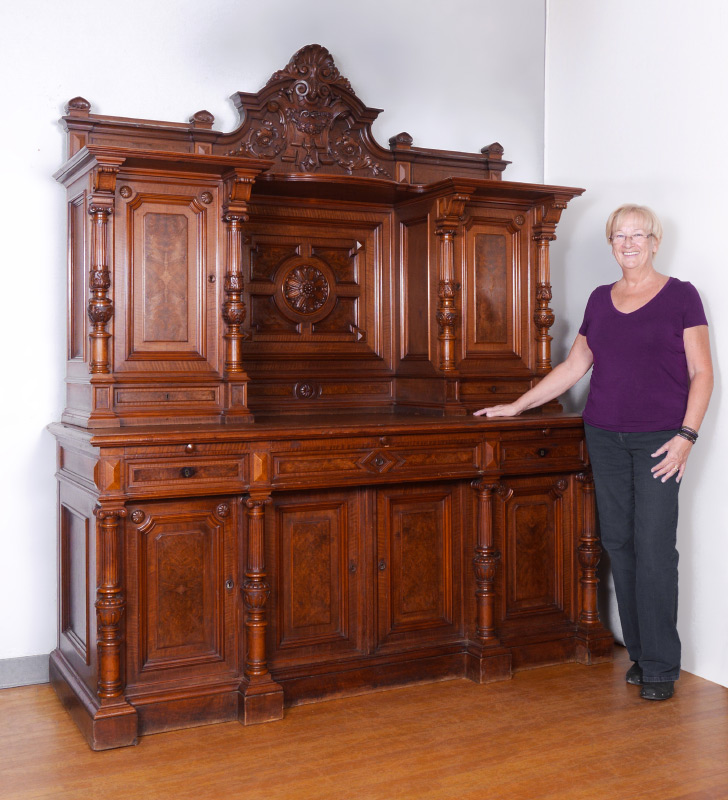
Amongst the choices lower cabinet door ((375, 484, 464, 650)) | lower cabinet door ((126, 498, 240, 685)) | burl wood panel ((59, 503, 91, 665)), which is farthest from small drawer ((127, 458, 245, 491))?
lower cabinet door ((375, 484, 464, 650))

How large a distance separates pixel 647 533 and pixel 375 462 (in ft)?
3.68

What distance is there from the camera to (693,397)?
3656 mm

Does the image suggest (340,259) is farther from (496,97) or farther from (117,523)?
(117,523)

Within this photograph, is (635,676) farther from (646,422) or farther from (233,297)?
(233,297)

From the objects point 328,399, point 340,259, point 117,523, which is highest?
point 340,259

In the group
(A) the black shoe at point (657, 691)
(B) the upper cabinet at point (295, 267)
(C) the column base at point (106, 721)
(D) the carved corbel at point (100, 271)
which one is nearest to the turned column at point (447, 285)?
(B) the upper cabinet at point (295, 267)

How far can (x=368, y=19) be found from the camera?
4574 mm

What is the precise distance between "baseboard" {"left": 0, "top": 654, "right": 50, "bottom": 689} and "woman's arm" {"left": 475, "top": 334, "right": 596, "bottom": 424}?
217cm

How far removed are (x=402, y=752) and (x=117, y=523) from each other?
50.8 inches

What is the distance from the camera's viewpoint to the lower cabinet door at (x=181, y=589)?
346cm

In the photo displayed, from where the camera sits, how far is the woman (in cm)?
369

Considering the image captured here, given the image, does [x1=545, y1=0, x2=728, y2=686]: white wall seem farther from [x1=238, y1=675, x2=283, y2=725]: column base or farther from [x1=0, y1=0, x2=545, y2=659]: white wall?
[x1=238, y1=675, x2=283, y2=725]: column base

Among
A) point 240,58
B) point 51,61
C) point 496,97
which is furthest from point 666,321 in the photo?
point 51,61

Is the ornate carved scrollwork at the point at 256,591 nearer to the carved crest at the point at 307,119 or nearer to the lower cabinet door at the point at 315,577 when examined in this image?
the lower cabinet door at the point at 315,577
